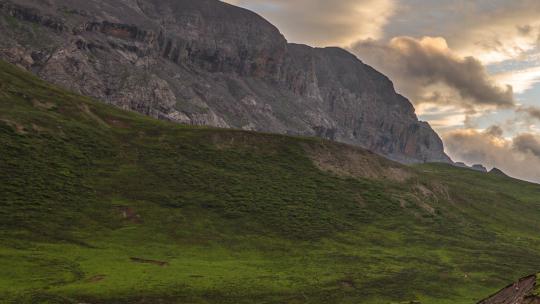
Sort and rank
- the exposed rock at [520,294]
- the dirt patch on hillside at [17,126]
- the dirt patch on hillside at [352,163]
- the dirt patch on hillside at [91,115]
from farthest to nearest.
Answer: the dirt patch on hillside at [352,163]
the dirt patch on hillside at [91,115]
the dirt patch on hillside at [17,126]
the exposed rock at [520,294]

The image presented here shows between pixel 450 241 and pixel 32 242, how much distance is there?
91823 mm

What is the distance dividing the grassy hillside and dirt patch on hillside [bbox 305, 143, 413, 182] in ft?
1.93

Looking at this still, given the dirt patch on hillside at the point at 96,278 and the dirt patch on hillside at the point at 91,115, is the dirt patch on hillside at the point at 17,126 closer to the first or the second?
the dirt patch on hillside at the point at 91,115

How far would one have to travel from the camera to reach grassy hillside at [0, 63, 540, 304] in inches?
2931

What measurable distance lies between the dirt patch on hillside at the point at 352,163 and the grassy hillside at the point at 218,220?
59 centimetres

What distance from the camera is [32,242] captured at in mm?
83500

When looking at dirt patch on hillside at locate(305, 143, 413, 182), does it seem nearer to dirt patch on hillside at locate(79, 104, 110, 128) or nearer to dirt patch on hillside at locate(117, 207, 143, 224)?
dirt patch on hillside at locate(79, 104, 110, 128)

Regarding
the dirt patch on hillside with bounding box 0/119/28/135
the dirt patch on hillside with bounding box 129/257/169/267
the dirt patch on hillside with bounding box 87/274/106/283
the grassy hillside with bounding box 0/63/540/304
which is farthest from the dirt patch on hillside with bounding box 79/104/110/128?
the dirt patch on hillside with bounding box 87/274/106/283

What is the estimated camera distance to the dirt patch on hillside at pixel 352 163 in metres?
164

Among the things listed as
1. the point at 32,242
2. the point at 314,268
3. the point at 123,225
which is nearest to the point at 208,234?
the point at 123,225

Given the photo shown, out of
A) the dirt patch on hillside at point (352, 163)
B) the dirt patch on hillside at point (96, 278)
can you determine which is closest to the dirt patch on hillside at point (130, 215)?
the dirt patch on hillside at point (96, 278)

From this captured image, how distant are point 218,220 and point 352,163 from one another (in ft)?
219

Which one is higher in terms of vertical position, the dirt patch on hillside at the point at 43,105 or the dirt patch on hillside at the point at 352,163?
the dirt patch on hillside at the point at 352,163

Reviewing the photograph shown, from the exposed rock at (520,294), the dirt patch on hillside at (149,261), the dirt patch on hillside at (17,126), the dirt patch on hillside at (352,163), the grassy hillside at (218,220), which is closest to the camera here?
the exposed rock at (520,294)
